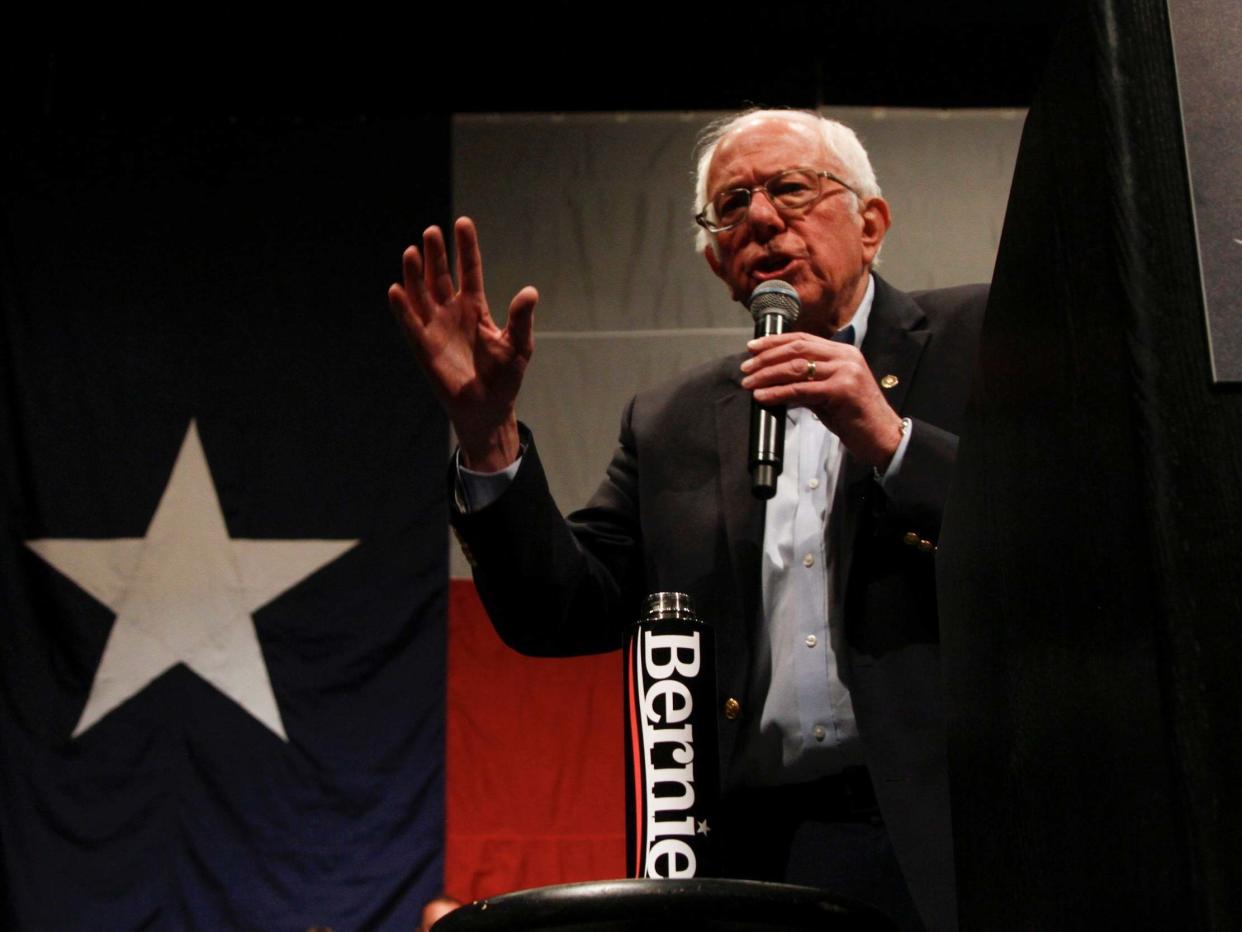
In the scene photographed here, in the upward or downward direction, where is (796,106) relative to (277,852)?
upward

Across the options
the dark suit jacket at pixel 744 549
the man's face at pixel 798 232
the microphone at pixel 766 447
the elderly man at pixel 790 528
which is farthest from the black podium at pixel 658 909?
the man's face at pixel 798 232

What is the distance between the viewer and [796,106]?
12.1 ft

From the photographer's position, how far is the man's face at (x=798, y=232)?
1.58 metres

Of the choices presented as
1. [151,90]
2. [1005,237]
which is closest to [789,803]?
[1005,237]

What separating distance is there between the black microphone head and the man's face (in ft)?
0.16

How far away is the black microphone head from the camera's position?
149cm

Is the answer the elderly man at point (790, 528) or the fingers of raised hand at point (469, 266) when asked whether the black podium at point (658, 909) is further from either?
the fingers of raised hand at point (469, 266)

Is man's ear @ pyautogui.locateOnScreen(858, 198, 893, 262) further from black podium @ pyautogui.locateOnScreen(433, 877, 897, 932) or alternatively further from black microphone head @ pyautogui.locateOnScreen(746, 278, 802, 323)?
black podium @ pyautogui.locateOnScreen(433, 877, 897, 932)

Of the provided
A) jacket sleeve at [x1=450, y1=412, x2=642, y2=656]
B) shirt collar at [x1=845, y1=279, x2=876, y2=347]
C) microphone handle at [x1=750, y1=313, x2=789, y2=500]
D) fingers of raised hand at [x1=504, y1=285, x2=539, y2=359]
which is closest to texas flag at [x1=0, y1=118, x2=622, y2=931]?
jacket sleeve at [x1=450, y1=412, x2=642, y2=656]

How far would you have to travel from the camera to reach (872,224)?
67.2 inches

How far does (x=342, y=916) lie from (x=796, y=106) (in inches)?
94.0

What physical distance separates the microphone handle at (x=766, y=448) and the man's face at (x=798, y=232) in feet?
1.07

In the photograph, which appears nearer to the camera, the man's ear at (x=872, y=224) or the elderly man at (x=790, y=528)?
the elderly man at (x=790, y=528)

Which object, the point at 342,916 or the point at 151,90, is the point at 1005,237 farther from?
the point at 151,90
